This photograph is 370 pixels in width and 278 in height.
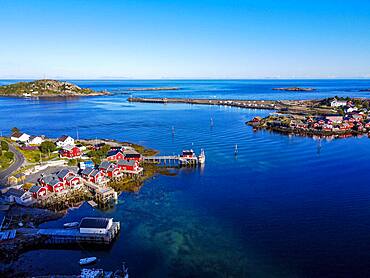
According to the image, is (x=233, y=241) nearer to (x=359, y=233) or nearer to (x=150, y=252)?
(x=150, y=252)

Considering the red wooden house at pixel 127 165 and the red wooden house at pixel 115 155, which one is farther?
the red wooden house at pixel 115 155

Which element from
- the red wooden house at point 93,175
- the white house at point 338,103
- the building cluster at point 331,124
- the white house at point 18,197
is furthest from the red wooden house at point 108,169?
the white house at point 338,103

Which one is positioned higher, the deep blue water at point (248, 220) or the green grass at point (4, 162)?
the green grass at point (4, 162)

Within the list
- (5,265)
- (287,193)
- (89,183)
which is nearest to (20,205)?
(89,183)

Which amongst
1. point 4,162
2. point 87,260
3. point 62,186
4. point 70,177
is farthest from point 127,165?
point 87,260

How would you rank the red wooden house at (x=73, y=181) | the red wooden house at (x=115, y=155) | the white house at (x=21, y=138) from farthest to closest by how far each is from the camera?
the white house at (x=21, y=138) < the red wooden house at (x=115, y=155) < the red wooden house at (x=73, y=181)

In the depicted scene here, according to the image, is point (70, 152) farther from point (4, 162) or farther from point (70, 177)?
point (70, 177)

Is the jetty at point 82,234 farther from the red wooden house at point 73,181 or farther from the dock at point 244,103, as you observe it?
the dock at point 244,103

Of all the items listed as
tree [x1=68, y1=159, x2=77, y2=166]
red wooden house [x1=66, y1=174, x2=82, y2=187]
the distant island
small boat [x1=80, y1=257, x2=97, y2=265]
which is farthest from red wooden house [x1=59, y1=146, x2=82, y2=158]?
the distant island
